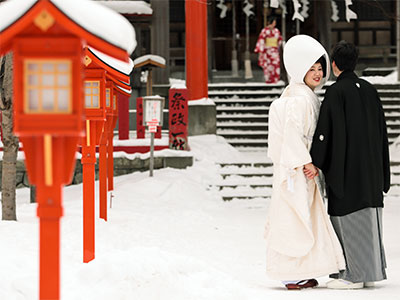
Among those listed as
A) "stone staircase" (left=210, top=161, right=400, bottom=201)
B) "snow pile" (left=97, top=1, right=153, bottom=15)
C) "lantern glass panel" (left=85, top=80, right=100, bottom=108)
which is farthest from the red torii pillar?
"lantern glass panel" (left=85, top=80, right=100, bottom=108)

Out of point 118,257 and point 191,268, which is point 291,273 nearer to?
Result: point 191,268

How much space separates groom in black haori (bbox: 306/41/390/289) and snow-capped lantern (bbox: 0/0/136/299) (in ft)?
7.02

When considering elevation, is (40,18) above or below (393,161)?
above

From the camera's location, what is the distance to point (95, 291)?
3.69 m

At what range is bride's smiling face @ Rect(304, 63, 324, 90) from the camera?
14.8 ft

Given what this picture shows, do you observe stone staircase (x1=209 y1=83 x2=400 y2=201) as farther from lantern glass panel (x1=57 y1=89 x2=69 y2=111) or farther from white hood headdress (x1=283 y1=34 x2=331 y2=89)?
lantern glass panel (x1=57 y1=89 x2=69 y2=111)

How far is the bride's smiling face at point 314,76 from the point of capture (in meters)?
4.52

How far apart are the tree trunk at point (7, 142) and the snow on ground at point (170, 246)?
25cm

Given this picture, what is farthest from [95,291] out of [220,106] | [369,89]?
[220,106]

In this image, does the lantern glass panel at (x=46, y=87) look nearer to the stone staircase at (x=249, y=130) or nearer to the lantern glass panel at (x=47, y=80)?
the lantern glass panel at (x=47, y=80)

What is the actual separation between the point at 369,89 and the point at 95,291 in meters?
2.47

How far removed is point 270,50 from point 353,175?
37.2 feet

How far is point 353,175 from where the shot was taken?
4.32 m

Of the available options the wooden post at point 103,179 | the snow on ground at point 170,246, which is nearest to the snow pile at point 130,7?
the snow on ground at point 170,246
